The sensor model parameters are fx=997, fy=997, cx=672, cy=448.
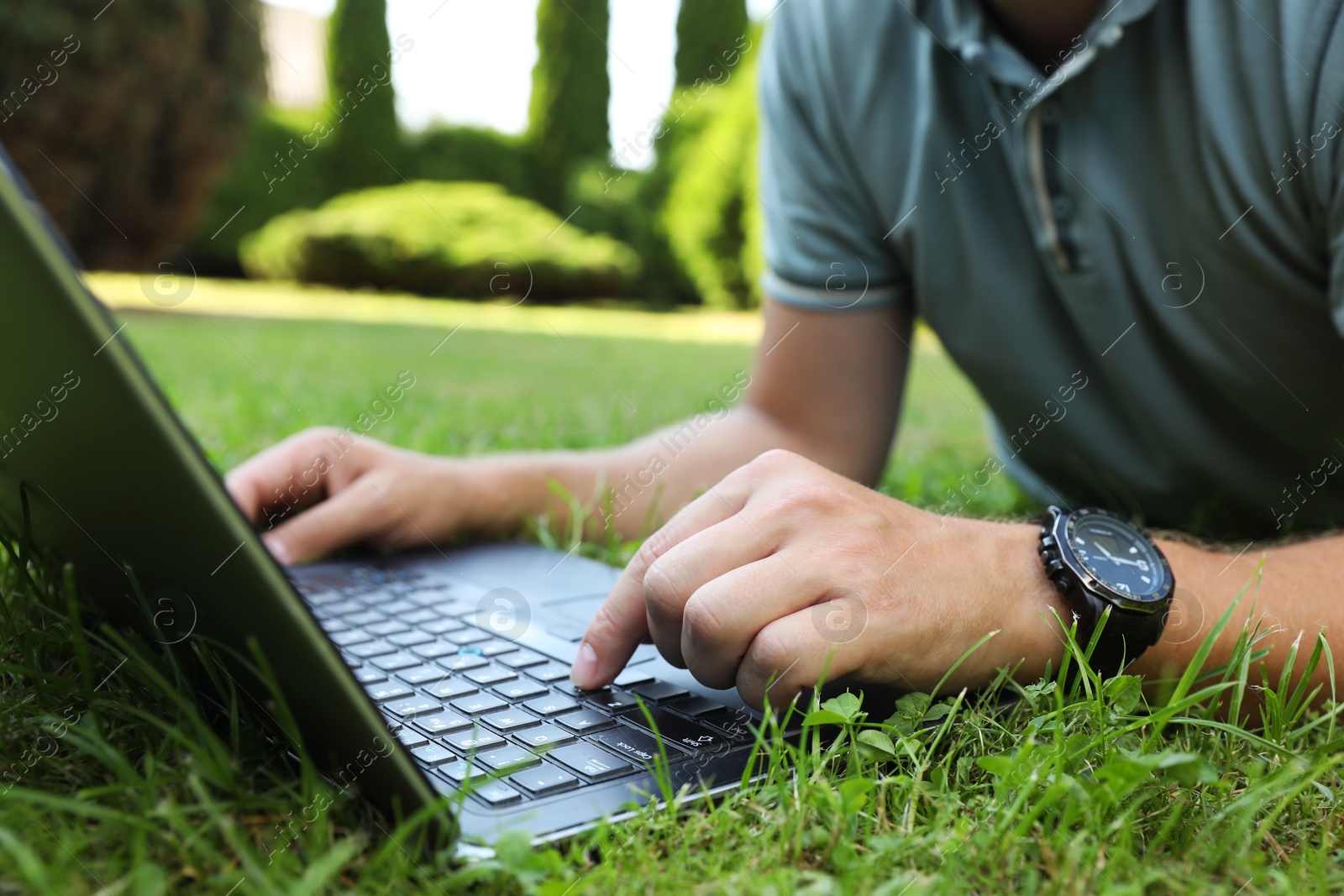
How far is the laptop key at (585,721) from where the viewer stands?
0.79m

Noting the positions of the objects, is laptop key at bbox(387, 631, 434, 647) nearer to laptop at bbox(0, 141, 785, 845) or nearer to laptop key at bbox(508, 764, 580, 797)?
laptop at bbox(0, 141, 785, 845)

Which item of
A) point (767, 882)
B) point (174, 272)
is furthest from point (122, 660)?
point (174, 272)

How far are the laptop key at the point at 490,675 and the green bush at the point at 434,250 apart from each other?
12928mm

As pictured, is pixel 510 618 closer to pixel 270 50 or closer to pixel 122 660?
pixel 122 660

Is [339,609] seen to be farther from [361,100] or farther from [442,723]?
[361,100]

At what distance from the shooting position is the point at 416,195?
14.4 meters

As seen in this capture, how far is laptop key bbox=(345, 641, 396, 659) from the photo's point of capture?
97 centimetres

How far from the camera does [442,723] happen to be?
0.79 m

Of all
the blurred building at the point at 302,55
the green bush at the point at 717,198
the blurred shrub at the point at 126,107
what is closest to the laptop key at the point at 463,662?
the blurred shrub at the point at 126,107

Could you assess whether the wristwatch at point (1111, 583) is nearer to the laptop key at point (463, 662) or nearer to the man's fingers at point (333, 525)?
the laptop key at point (463, 662)

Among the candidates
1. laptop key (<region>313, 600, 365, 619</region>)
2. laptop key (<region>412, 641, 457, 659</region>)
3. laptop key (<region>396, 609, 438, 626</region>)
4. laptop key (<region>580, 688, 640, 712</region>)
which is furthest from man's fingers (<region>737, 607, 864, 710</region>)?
laptop key (<region>313, 600, 365, 619</region>)

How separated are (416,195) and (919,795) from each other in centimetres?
1470

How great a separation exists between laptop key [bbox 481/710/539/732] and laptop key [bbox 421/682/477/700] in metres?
0.06

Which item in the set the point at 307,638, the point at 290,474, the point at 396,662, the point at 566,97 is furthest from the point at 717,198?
the point at 307,638
